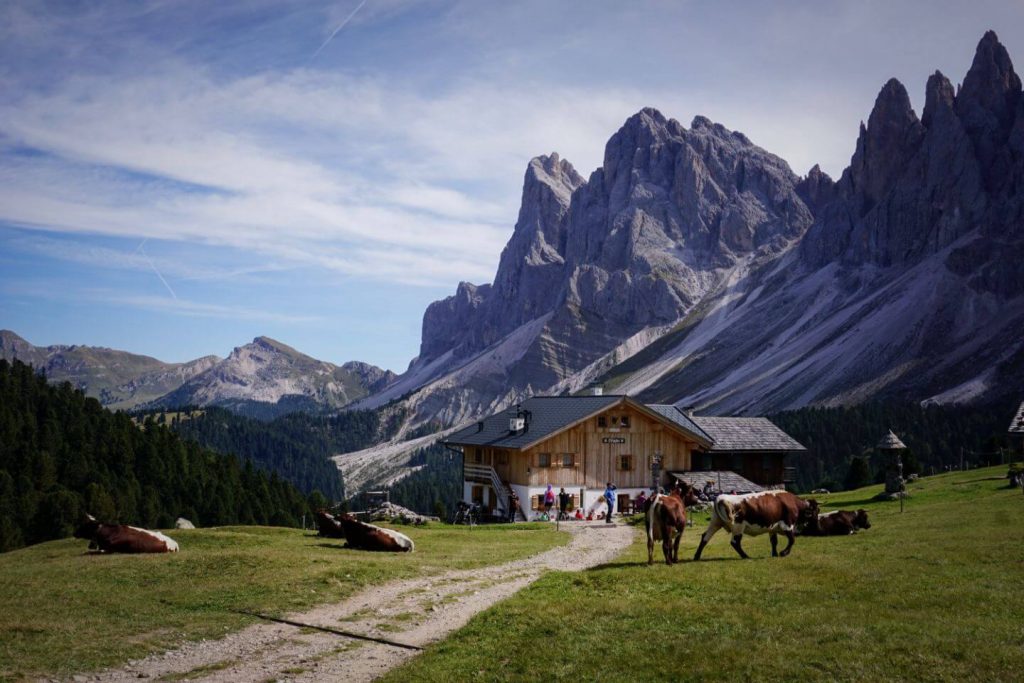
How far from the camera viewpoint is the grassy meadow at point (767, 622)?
44.3 feet

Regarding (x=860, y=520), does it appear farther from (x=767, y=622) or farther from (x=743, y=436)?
(x=743, y=436)

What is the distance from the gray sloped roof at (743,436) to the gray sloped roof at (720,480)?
446 centimetres

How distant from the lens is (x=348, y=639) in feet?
58.0

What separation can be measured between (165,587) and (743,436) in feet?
187

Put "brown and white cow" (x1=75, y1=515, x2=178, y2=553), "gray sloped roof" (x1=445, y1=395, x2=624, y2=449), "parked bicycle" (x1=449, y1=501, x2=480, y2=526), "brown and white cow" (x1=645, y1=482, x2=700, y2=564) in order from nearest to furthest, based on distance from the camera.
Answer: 1. "brown and white cow" (x1=645, y1=482, x2=700, y2=564)
2. "brown and white cow" (x1=75, y1=515, x2=178, y2=553)
3. "gray sloped roof" (x1=445, y1=395, x2=624, y2=449)
4. "parked bicycle" (x1=449, y1=501, x2=480, y2=526)

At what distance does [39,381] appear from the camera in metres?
111

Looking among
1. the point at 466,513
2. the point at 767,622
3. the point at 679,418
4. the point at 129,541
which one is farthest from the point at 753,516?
the point at 679,418

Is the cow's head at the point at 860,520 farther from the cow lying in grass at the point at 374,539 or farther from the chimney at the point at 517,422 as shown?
the chimney at the point at 517,422

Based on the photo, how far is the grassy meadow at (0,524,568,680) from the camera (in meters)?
16.5

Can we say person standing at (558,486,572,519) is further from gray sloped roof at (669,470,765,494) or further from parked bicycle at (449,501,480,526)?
gray sloped roof at (669,470,765,494)

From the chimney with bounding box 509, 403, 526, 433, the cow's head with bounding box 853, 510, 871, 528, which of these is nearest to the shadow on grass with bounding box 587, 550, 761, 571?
the cow's head with bounding box 853, 510, 871, 528

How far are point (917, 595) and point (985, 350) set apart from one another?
197 meters

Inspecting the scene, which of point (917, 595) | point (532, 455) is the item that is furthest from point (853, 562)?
point (532, 455)

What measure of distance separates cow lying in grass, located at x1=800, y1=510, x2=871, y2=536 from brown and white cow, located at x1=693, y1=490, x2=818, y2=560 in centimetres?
774
